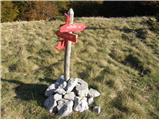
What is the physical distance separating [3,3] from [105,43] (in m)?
18.6

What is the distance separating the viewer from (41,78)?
13.2 metres

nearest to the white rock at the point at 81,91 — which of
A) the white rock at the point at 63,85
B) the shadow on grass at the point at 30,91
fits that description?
the white rock at the point at 63,85

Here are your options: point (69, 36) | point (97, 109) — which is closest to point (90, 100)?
point (97, 109)

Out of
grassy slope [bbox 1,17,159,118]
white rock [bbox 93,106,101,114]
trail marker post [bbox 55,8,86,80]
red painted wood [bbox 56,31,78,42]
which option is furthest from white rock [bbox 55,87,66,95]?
red painted wood [bbox 56,31,78,42]

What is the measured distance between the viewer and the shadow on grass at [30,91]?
38.2ft

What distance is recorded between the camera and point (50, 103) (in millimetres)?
11047

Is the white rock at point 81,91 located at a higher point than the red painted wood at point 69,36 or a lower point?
lower

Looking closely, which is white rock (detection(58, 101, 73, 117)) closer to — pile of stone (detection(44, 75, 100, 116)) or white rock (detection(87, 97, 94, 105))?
pile of stone (detection(44, 75, 100, 116))

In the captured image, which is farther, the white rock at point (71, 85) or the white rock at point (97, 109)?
the white rock at point (71, 85)

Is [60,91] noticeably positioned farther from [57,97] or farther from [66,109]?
[66,109]

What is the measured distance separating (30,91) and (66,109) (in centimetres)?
205

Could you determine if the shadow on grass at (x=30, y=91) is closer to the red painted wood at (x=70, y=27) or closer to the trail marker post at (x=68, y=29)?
the trail marker post at (x=68, y=29)

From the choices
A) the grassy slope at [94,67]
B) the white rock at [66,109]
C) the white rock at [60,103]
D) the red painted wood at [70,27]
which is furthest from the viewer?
the grassy slope at [94,67]

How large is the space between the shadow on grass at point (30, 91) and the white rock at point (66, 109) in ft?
3.12
